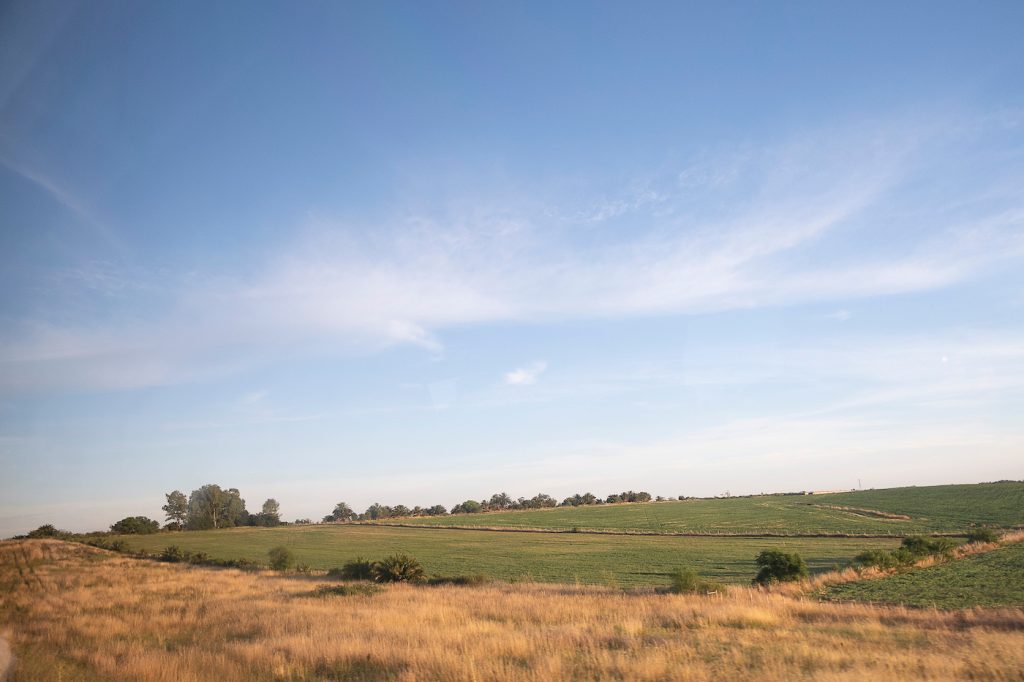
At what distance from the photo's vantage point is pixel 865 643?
41.4 ft

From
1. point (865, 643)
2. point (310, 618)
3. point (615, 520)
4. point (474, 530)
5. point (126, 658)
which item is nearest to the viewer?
point (865, 643)

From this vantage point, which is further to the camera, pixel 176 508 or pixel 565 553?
pixel 176 508

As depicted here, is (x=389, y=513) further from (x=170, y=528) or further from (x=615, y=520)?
(x=615, y=520)

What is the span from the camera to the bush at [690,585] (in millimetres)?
25552

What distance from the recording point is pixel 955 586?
2497 cm

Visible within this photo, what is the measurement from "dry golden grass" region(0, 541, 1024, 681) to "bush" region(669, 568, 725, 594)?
76.1 inches

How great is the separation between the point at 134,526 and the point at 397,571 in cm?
10145

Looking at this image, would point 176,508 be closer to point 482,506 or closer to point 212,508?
point 212,508

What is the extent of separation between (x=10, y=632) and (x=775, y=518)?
87.6 m

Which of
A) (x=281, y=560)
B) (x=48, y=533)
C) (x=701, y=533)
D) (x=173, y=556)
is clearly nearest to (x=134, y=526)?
(x=48, y=533)

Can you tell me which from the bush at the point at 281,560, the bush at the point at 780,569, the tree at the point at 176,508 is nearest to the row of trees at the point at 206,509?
the tree at the point at 176,508

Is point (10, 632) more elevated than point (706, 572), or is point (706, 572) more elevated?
point (10, 632)

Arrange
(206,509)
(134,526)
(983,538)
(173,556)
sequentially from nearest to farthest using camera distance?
(983,538) < (173,556) < (134,526) < (206,509)

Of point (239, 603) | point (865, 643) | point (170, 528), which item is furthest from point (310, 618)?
point (170, 528)
